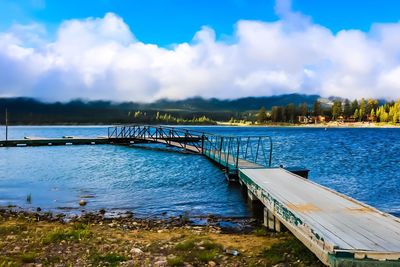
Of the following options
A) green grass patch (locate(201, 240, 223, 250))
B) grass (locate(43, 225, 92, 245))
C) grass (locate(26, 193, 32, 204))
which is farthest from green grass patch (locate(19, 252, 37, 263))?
grass (locate(26, 193, 32, 204))

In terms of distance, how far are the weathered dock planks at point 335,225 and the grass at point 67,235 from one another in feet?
18.8

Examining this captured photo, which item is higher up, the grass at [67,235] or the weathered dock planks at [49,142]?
the grass at [67,235]

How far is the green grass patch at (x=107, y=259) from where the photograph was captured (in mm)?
9156

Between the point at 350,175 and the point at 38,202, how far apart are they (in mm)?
22396

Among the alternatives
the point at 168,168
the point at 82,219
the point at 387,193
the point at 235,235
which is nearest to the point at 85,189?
the point at 82,219

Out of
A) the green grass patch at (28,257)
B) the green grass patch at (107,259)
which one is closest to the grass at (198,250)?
the green grass patch at (107,259)

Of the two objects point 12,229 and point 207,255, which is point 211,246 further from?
point 12,229

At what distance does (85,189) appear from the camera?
24.1 metres

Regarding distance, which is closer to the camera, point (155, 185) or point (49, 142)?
point (155, 185)

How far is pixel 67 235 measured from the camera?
38.5 feet

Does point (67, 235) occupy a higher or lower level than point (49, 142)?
higher

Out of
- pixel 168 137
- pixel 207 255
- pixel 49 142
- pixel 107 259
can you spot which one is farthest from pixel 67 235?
pixel 49 142

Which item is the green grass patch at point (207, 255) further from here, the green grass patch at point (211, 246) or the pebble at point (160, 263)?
the pebble at point (160, 263)

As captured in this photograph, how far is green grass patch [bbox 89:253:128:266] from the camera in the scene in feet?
30.0
